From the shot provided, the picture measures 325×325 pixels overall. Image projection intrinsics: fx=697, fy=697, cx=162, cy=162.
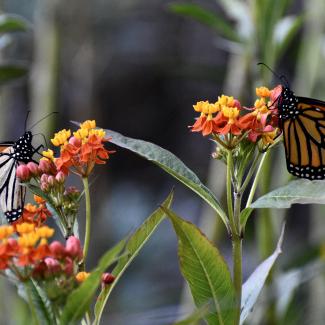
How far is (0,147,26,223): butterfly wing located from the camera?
4.44ft

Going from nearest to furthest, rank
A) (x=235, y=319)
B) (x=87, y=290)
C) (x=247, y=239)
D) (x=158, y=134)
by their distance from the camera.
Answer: (x=87, y=290) → (x=235, y=319) → (x=247, y=239) → (x=158, y=134)

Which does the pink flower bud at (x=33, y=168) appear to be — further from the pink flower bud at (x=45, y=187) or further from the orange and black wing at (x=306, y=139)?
the orange and black wing at (x=306, y=139)

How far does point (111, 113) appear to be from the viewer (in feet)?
17.8

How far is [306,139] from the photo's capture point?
1.65 m

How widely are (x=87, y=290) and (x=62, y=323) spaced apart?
7 cm

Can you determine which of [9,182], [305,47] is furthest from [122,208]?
[9,182]

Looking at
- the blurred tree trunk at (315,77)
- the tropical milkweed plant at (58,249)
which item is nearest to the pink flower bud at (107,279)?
the tropical milkweed plant at (58,249)

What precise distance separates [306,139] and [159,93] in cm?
390

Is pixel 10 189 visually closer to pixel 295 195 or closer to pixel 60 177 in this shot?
pixel 60 177

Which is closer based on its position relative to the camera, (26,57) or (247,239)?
(247,239)

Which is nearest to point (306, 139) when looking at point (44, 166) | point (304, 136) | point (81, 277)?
point (304, 136)

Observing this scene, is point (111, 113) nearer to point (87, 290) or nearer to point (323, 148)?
point (323, 148)

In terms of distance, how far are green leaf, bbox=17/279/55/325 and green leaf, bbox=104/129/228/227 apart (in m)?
0.30

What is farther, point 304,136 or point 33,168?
point 304,136
